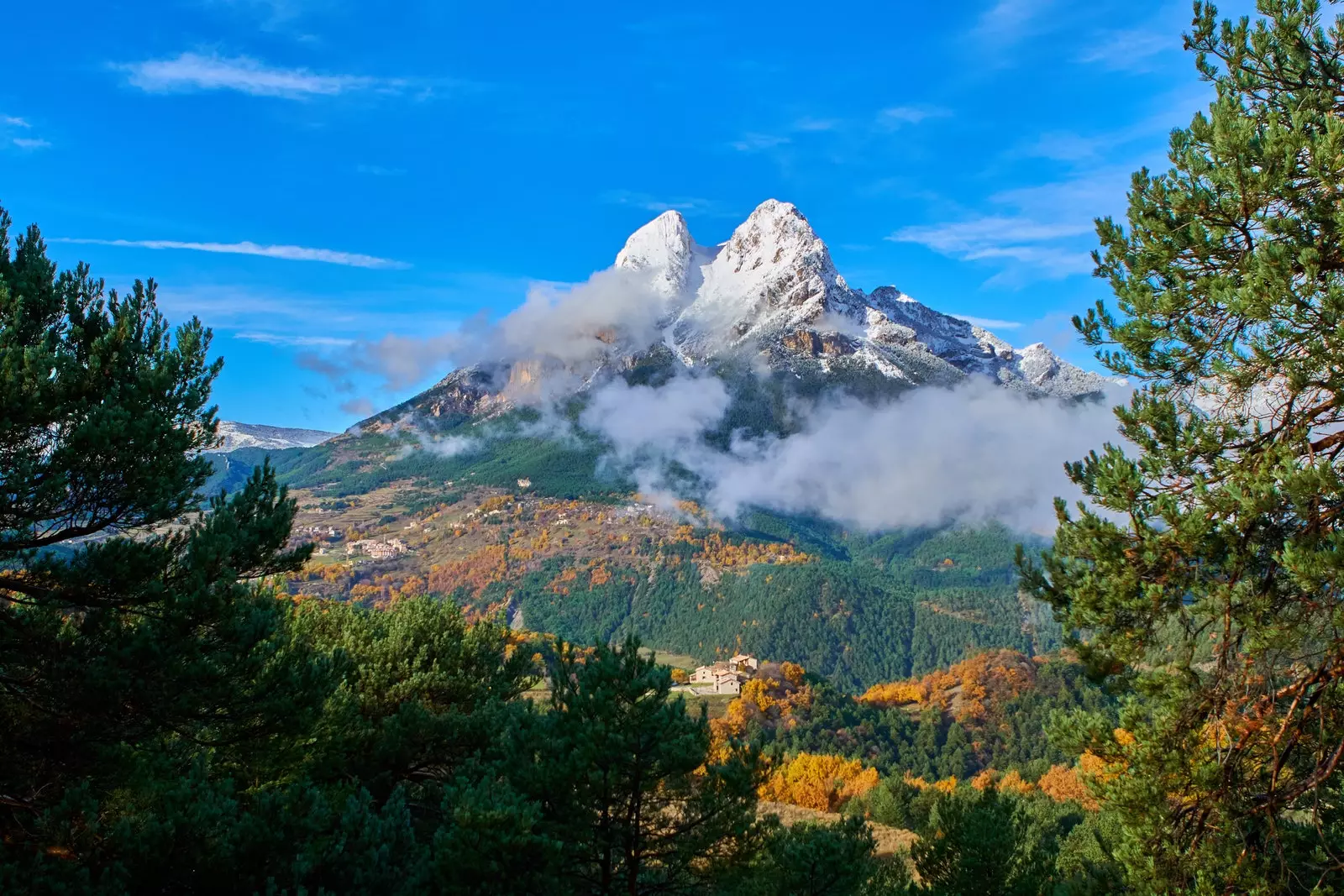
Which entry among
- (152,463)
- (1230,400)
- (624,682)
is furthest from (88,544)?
(1230,400)

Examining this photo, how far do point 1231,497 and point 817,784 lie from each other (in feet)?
166

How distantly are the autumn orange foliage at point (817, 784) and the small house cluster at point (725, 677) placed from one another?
179 feet

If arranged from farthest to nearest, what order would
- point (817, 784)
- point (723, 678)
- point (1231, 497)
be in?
point (723, 678) → point (817, 784) → point (1231, 497)

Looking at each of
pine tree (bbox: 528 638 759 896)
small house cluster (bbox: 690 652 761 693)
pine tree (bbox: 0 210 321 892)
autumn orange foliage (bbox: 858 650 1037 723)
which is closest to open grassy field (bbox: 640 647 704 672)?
small house cluster (bbox: 690 652 761 693)

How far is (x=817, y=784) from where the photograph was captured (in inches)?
2085

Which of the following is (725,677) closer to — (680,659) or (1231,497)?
(680,659)

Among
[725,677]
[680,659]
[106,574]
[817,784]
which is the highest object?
[106,574]

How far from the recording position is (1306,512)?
23.8ft

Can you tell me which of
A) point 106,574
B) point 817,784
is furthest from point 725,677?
point 106,574

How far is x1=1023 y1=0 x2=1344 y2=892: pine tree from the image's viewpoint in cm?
745

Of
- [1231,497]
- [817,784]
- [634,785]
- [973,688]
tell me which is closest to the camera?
[1231,497]

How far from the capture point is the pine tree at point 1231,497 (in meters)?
7.45

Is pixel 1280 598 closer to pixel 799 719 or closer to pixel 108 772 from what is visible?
pixel 108 772

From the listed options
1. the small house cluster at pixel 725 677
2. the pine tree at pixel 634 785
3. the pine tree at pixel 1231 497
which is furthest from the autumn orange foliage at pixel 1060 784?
the pine tree at pixel 1231 497
